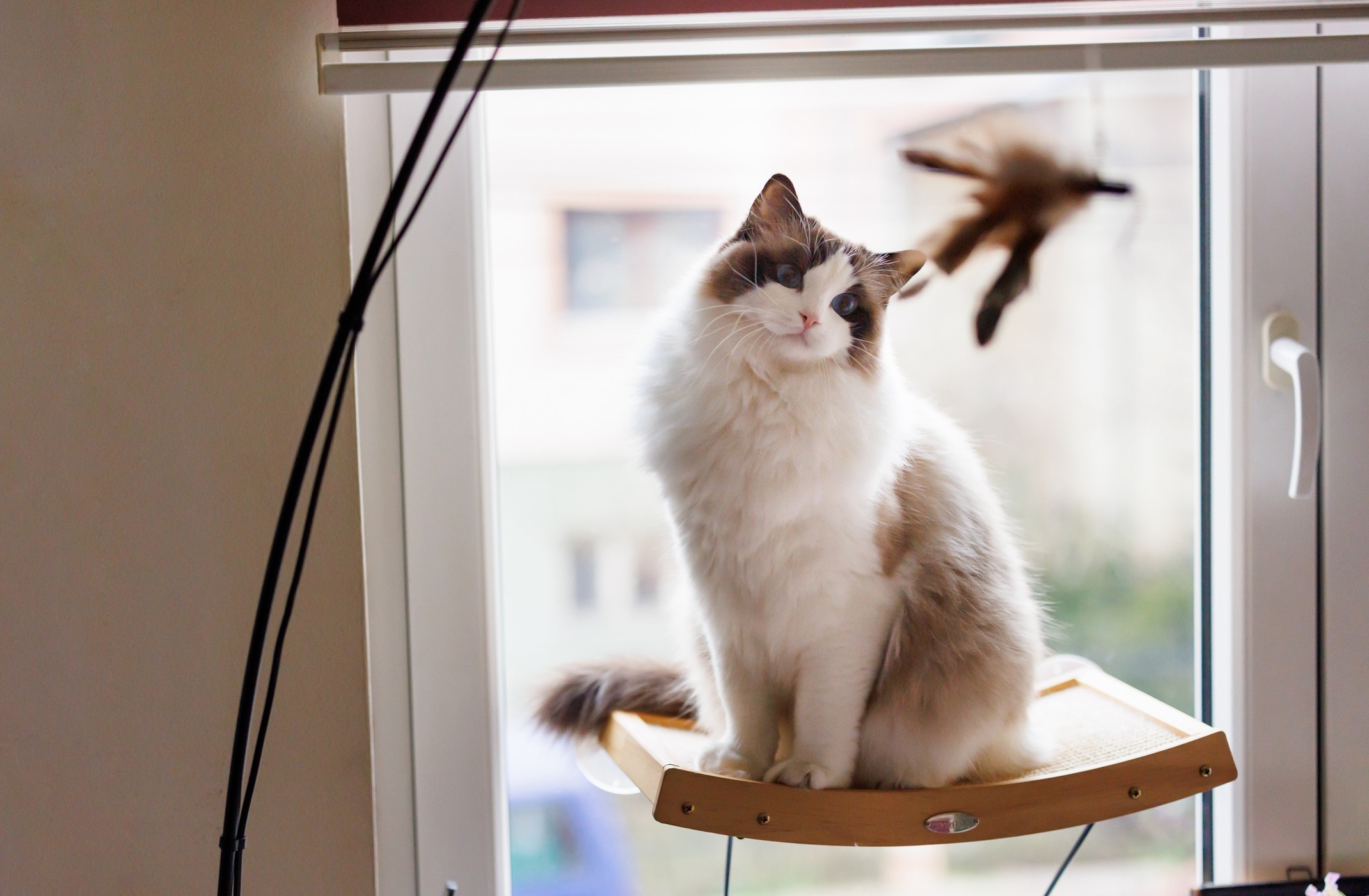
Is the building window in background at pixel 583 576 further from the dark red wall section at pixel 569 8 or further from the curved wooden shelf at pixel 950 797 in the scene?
the dark red wall section at pixel 569 8

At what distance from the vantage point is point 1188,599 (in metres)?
1.11

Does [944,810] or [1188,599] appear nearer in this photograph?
[944,810]

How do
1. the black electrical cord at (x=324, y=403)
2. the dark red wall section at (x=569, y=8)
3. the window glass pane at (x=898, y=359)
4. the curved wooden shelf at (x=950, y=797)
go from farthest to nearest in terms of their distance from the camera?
the window glass pane at (x=898, y=359)
the dark red wall section at (x=569, y=8)
the curved wooden shelf at (x=950, y=797)
the black electrical cord at (x=324, y=403)

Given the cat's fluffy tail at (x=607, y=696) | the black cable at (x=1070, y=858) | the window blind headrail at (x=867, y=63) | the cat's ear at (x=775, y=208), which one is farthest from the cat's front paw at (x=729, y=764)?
the window blind headrail at (x=867, y=63)

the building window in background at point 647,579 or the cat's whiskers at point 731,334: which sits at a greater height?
the cat's whiskers at point 731,334

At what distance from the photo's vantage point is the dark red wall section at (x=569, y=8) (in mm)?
924

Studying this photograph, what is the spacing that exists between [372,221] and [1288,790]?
120 cm

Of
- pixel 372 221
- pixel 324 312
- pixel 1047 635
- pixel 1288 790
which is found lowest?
pixel 1288 790

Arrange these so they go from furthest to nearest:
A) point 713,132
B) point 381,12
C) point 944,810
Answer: point 713,132
point 381,12
point 944,810

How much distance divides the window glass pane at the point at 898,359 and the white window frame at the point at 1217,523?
0.05 m

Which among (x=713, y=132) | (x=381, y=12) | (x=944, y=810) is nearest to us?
(x=944, y=810)

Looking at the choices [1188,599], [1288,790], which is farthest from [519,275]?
[1288,790]

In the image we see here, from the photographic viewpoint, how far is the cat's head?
2.62ft

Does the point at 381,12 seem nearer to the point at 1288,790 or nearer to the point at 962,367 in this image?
the point at 962,367
